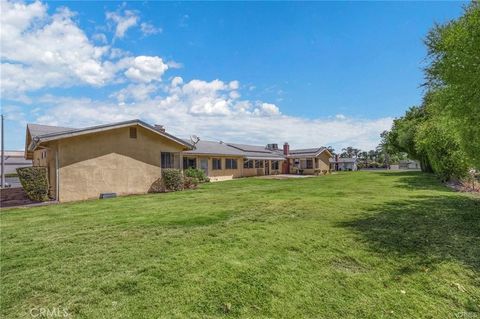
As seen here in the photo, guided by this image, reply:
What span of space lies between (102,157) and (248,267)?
1236 centimetres

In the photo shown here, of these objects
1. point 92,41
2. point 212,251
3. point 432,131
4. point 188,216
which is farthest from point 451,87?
point 92,41

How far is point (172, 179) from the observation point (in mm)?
16750

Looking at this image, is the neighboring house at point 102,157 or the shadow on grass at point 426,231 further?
the neighboring house at point 102,157

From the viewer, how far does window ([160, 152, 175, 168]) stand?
17.3 meters

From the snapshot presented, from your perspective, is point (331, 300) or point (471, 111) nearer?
point (331, 300)

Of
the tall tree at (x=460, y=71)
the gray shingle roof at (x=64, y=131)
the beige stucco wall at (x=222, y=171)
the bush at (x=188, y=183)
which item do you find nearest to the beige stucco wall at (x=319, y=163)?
the beige stucco wall at (x=222, y=171)

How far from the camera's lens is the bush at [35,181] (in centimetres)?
1277

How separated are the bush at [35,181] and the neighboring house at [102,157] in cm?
42

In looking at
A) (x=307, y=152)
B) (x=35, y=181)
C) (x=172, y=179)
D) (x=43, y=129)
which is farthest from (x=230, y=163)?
(x=35, y=181)

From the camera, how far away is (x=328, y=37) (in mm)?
15562

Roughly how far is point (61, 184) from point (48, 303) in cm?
1119

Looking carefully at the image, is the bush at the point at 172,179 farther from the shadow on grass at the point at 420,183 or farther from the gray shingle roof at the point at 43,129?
the shadow on grass at the point at 420,183

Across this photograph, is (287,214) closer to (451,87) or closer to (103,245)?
(103,245)

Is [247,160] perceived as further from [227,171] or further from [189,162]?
[189,162]
